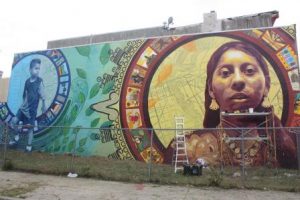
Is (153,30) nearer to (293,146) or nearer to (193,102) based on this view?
(193,102)

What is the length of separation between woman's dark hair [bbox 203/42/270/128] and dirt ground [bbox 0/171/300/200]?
6.00m

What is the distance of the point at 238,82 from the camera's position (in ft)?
51.9

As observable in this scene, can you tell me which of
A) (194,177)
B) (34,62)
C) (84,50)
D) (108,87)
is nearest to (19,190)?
(194,177)

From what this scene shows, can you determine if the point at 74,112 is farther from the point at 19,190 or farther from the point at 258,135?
the point at 19,190

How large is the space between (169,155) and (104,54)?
634cm

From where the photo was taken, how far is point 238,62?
52.4 feet

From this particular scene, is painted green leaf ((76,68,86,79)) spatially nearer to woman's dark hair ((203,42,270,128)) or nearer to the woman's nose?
woman's dark hair ((203,42,270,128))

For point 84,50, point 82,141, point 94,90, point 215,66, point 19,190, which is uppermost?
point 84,50

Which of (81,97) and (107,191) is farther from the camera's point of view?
(81,97)

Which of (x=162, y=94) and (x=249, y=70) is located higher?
(x=249, y=70)

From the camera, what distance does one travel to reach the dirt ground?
9.14m

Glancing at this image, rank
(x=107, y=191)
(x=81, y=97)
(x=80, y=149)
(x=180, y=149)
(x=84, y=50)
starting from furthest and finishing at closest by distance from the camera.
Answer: (x=84, y=50)
(x=81, y=97)
(x=80, y=149)
(x=180, y=149)
(x=107, y=191)

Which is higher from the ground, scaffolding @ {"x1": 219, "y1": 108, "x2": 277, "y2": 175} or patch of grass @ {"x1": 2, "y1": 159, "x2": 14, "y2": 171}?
scaffolding @ {"x1": 219, "y1": 108, "x2": 277, "y2": 175}

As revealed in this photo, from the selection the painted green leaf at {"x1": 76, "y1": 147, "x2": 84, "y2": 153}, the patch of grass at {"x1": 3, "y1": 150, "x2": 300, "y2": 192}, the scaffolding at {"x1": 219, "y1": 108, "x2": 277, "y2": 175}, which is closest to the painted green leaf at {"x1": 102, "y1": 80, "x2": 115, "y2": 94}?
the painted green leaf at {"x1": 76, "y1": 147, "x2": 84, "y2": 153}
